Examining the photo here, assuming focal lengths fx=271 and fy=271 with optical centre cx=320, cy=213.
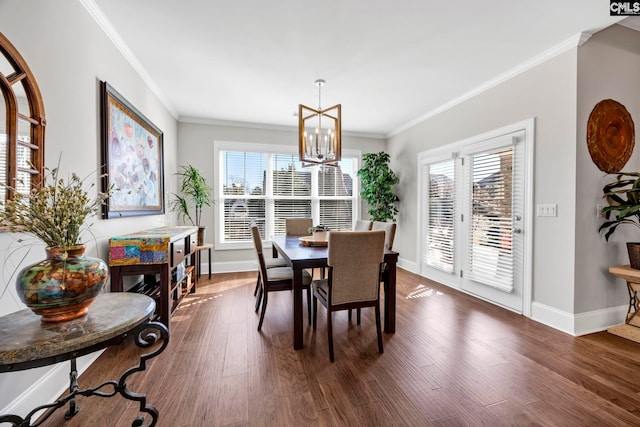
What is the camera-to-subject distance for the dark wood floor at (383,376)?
5.01ft

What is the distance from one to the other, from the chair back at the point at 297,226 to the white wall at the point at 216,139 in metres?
1.15

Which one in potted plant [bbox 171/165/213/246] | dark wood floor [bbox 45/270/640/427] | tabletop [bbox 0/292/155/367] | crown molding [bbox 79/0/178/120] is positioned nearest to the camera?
tabletop [bbox 0/292/155/367]

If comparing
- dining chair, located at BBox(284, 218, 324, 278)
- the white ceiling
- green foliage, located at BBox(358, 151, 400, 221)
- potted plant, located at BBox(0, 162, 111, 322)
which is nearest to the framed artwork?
the white ceiling

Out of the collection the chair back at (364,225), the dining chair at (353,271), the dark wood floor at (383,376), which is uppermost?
the chair back at (364,225)

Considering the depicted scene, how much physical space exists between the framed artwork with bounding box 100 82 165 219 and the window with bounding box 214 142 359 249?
52.8 inches

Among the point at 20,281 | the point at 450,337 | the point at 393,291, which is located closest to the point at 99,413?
the point at 20,281

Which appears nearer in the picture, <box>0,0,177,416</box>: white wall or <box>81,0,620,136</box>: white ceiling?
<box>0,0,177,416</box>: white wall

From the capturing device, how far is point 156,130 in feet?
11.3

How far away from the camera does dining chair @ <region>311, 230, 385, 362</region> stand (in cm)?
208

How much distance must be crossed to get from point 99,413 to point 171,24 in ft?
9.19

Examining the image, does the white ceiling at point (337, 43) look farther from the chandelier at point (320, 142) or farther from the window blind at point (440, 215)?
the window blind at point (440, 215)

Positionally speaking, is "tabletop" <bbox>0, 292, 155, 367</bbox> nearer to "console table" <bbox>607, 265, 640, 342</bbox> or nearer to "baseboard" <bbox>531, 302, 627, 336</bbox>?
"baseboard" <bbox>531, 302, 627, 336</bbox>

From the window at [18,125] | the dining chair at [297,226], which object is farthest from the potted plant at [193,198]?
the window at [18,125]

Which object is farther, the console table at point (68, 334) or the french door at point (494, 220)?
the french door at point (494, 220)
